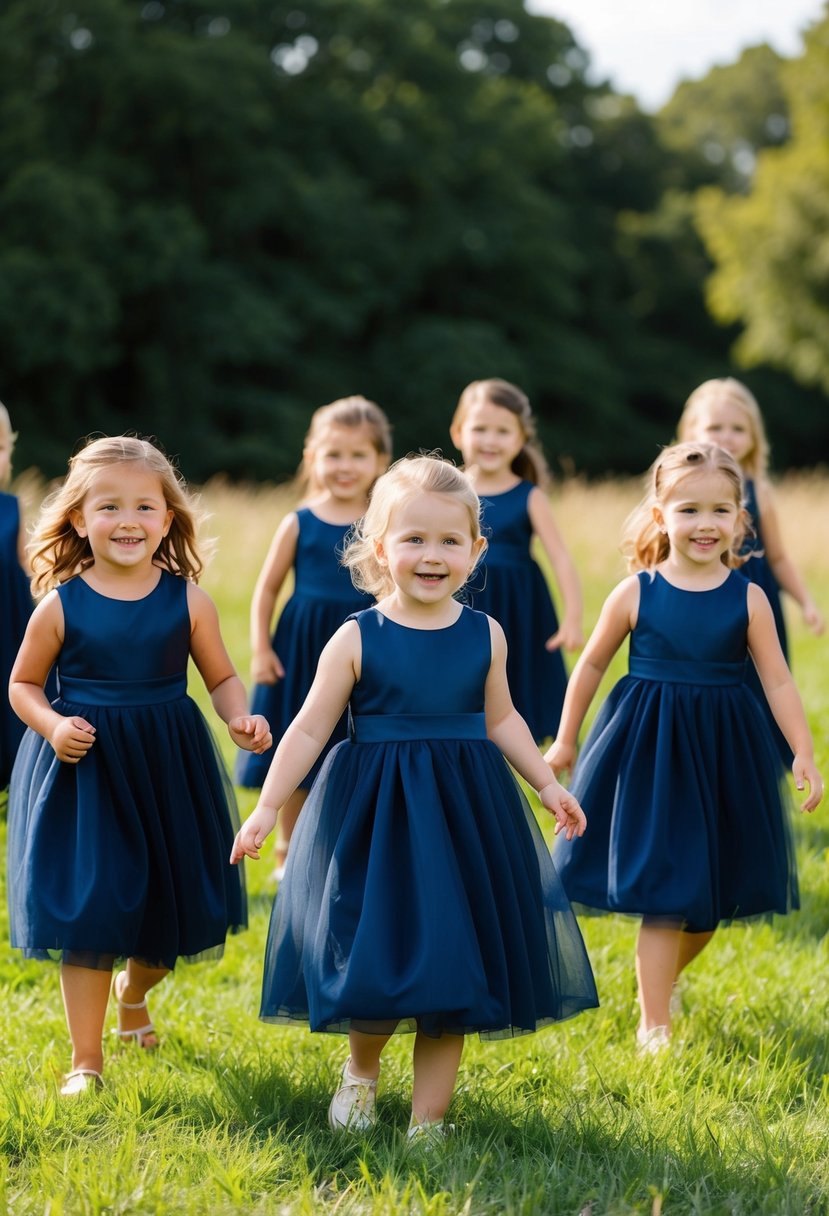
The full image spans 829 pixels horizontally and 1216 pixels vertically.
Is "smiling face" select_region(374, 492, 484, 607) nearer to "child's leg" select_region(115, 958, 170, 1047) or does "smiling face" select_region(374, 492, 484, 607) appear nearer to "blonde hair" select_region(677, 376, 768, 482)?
"child's leg" select_region(115, 958, 170, 1047)

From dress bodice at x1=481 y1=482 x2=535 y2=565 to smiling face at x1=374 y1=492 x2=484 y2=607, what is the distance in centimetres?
263

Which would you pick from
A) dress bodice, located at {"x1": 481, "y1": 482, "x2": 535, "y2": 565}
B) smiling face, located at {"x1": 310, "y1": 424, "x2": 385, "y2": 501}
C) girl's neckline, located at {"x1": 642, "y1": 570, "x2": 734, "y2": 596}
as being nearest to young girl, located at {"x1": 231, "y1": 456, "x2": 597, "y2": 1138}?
girl's neckline, located at {"x1": 642, "y1": 570, "x2": 734, "y2": 596}

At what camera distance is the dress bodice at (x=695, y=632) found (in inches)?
158

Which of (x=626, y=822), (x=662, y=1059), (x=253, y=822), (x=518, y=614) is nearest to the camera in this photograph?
(x=253, y=822)

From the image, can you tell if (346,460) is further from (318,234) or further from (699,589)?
(318,234)

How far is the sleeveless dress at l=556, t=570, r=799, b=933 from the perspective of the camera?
Answer: 3916 mm

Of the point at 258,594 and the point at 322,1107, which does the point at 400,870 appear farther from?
the point at 258,594

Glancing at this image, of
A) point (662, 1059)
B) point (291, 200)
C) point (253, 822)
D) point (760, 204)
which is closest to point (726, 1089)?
point (662, 1059)

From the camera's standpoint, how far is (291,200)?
93.9ft

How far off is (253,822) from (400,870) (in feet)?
1.17

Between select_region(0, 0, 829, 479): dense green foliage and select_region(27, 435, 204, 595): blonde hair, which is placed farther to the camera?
select_region(0, 0, 829, 479): dense green foliage

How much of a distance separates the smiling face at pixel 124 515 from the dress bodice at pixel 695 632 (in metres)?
1.46

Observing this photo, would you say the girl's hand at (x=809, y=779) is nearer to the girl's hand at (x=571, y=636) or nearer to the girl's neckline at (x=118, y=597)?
the girl's neckline at (x=118, y=597)

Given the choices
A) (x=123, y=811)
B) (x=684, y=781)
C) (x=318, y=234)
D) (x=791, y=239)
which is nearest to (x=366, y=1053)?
(x=123, y=811)
